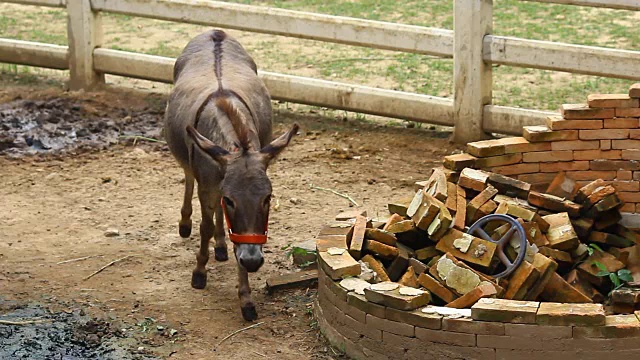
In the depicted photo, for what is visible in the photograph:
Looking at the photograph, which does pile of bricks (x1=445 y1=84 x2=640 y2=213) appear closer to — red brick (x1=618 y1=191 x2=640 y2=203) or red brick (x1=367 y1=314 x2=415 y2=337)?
red brick (x1=618 y1=191 x2=640 y2=203)

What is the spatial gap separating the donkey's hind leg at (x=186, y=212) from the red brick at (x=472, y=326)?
2758 millimetres

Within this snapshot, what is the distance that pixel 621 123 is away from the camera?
7.34m

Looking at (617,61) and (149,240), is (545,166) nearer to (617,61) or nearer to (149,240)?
(617,61)

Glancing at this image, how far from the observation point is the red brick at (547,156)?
7316 mm

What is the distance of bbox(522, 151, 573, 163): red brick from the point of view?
7316 millimetres

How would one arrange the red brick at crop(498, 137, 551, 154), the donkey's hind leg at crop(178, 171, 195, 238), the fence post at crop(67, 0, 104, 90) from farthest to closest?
1. the fence post at crop(67, 0, 104, 90)
2. the donkey's hind leg at crop(178, 171, 195, 238)
3. the red brick at crop(498, 137, 551, 154)

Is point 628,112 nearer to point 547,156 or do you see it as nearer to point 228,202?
point 547,156

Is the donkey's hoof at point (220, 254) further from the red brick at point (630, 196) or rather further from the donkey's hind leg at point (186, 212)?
the red brick at point (630, 196)

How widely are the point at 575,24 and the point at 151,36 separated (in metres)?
4.96

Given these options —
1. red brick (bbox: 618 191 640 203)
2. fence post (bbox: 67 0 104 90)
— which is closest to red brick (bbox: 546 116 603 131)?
red brick (bbox: 618 191 640 203)

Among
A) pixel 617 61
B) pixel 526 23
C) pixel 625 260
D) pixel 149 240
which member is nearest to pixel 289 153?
pixel 149 240

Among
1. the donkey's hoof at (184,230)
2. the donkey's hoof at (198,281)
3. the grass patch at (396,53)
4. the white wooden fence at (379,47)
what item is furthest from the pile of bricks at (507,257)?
the grass patch at (396,53)

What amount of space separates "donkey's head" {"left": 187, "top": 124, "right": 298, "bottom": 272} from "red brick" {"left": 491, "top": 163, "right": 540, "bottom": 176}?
5.59 ft

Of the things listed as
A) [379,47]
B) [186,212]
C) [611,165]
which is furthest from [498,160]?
[379,47]
